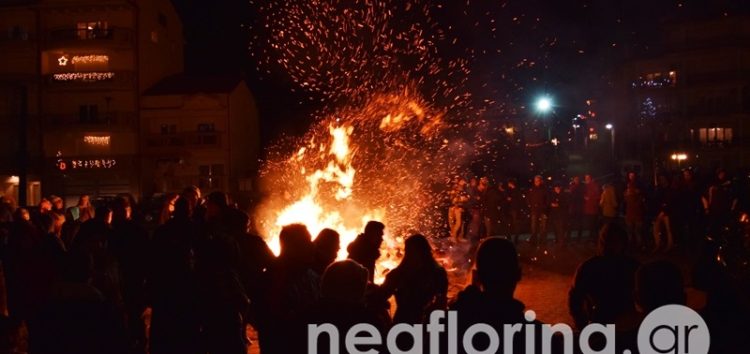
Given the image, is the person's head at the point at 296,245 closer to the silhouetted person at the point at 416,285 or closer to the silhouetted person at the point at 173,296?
the silhouetted person at the point at 416,285

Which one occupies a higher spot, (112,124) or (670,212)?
(112,124)

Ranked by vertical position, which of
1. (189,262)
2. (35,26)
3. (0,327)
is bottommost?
(0,327)

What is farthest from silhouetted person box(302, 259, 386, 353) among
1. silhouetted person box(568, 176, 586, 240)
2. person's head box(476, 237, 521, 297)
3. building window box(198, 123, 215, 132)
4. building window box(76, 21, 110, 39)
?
building window box(76, 21, 110, 39)

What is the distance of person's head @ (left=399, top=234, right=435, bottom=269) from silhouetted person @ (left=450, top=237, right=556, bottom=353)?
2341 mm

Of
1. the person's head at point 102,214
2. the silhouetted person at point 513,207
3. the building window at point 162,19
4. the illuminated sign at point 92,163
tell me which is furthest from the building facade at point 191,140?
the person's head at point 102,214

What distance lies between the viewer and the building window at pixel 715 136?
51.3 metres

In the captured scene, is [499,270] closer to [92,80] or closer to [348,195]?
[348,195]

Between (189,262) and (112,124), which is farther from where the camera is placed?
(112,124)

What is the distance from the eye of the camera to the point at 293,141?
146ft

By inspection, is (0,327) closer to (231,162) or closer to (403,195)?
(403,195)

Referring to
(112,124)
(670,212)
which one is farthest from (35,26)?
(670,212)

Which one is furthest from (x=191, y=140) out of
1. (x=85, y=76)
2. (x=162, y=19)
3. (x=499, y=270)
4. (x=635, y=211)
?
(x=499, y=270)

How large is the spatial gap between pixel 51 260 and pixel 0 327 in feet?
5.94

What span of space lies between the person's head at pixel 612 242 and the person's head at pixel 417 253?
4.53ft
